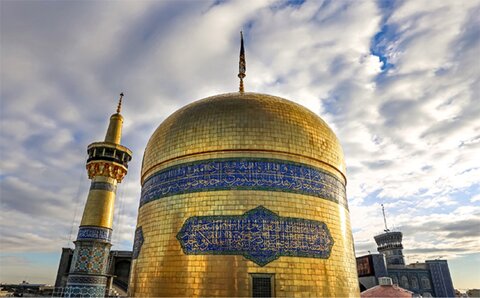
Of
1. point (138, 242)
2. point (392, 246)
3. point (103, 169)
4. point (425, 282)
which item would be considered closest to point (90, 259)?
point (138, 242)

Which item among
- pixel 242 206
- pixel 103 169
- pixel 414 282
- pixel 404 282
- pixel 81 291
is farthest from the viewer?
pixel 414 282

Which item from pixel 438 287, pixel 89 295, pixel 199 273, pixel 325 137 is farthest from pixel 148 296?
pixel 438 287

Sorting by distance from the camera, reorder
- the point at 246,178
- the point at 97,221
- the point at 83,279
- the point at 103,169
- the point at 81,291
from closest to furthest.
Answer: the point at 246,178 → the point at 81,291 → the point at 83,279 → the point at 97,221 → the point at 103,169

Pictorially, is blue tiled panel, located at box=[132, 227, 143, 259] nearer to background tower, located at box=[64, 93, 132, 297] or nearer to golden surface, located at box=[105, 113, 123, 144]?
background tower, located at box=[64, 93, 132, 297]

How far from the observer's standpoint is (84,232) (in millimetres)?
12297

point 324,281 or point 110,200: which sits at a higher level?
point 110,200

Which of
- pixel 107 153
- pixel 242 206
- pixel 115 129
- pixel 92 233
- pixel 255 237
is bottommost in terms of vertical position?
pixel 255 237

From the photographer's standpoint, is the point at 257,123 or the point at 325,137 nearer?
the point at 257,123

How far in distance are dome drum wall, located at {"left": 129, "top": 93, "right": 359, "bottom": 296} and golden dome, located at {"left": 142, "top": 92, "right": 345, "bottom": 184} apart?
0.12 feet

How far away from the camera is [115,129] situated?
15.0 metres

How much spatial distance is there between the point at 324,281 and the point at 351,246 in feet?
7.92

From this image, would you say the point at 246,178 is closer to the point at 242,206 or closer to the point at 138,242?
the point at 242,206

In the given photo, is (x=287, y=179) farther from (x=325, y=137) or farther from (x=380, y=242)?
(x=380, y=242)

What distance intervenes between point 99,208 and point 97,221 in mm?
570
